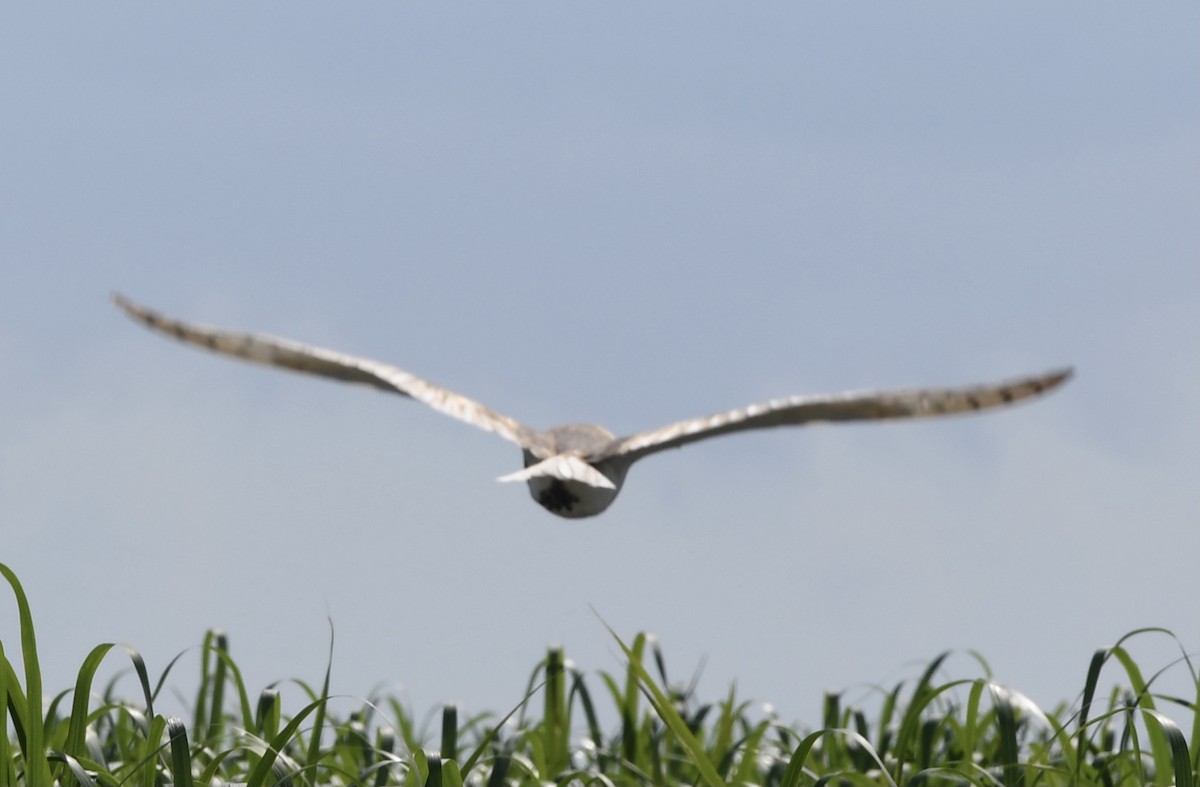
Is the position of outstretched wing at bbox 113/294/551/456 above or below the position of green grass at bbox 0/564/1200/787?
above

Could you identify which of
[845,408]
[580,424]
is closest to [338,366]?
[580,424]

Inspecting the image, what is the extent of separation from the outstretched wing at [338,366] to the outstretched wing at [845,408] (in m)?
0.58

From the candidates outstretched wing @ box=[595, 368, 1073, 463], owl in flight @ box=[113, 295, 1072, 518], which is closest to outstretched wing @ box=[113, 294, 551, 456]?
owl in flight @ box=[113, 295, 1072, 518]

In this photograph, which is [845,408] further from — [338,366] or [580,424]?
[338,366]

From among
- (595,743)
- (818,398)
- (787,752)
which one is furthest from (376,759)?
(818,398)

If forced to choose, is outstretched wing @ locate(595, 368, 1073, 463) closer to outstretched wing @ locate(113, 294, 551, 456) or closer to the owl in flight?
the owl in flight

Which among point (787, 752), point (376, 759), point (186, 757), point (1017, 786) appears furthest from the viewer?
point (787, 752)

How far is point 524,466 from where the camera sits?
654cm

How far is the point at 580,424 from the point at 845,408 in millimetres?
1596

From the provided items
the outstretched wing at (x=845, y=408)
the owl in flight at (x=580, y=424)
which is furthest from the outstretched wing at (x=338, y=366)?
the outstretched wing at (x=845, y=408)

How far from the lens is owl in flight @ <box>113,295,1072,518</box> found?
5.68 m

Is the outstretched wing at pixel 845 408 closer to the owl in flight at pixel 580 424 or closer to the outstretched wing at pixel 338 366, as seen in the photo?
the owl in flight at pixel 580 424

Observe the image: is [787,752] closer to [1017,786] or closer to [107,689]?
[1017,786]

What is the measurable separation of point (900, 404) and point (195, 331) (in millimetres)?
3752
